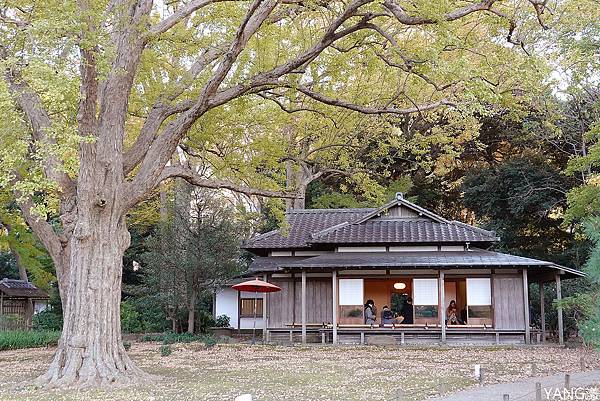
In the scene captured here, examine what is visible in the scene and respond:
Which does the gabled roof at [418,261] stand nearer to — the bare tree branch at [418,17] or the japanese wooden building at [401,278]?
the japanese wooden building at [401,278]

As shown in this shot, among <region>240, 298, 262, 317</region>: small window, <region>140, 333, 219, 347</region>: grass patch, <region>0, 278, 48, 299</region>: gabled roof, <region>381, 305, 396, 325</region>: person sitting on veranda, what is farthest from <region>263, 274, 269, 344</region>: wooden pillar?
<region>0, 278, 48, 299</region>: gabled roof

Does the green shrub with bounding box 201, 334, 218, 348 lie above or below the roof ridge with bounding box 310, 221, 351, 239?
below

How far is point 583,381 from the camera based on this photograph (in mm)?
11750

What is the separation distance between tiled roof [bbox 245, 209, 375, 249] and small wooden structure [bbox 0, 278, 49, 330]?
11368 mm

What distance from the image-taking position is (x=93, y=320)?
1255cm

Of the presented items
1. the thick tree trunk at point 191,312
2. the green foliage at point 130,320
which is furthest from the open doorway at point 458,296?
the green foliage at point 130,320

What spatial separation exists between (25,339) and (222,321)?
1007 cm

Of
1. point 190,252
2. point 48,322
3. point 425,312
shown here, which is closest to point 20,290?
point 48,322

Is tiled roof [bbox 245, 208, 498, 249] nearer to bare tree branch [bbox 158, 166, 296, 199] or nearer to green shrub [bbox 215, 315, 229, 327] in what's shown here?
bare tree branch [bbox 158, 166, 296, 199]

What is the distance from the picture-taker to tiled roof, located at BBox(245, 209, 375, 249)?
2486 centimetres

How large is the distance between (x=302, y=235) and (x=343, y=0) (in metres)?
13.7

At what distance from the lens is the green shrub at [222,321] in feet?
97.7

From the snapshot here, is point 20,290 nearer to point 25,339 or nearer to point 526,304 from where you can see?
point 25,339

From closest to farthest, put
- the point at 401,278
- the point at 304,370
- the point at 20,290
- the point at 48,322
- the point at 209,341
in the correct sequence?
the point at 304,370 → the point at 209,341 → the point at 401,278 → the point at 48,322 → the point at 20,290
